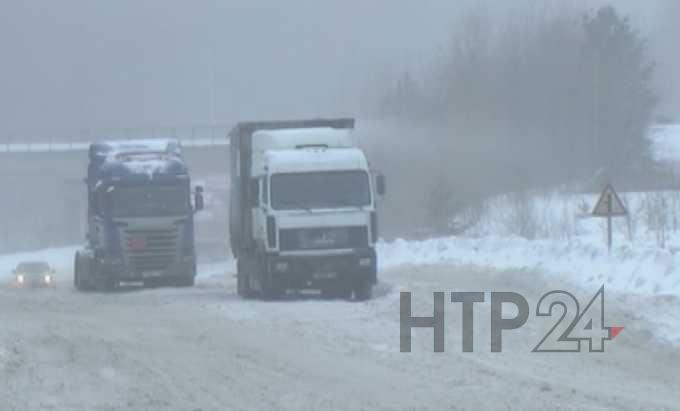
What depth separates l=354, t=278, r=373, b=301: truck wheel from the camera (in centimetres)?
2484

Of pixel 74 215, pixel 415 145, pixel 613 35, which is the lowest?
pixel 74 215

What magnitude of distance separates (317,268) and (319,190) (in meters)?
1.57

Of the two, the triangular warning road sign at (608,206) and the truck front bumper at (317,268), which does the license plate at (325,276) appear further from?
the triangular warning road sign at (608,206)

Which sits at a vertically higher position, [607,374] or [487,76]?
[487,76]

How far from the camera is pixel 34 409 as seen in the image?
1169 centimetres

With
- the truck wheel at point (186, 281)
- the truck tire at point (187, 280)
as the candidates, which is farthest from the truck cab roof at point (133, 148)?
the truck wheel at point (186, 281)

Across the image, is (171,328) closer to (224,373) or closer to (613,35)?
(224,373)

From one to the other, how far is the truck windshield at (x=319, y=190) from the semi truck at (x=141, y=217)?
24.9ft

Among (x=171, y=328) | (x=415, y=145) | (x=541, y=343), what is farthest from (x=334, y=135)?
(x=415, y=145)

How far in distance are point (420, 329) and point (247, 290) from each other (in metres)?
10.00

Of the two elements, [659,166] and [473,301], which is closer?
[473,301]

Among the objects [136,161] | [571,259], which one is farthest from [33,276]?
[571,259]

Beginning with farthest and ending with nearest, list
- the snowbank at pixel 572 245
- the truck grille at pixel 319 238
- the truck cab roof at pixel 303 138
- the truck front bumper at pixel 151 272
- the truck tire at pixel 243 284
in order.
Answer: the truck front bumper at pixel 151 272 → the truck tire at pixel 243 284 → the truck cab roof at pixel 303 138 → the truck grille at pixel 319 238 → the snowbank at pixel 572 245

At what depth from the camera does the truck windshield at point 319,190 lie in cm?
2483
